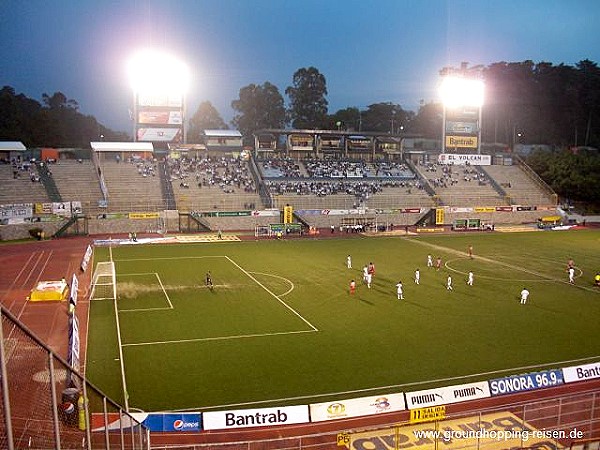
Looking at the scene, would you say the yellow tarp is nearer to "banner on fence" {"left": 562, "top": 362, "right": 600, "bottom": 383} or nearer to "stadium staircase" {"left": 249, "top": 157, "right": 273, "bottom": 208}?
"banner on fence" {"left": 562, "top": 362, "right": 600, "bottom": 383}

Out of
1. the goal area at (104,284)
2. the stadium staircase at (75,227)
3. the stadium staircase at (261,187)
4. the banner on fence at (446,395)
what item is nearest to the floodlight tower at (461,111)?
the stadium staircase at (261,187)

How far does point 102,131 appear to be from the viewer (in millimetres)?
116938

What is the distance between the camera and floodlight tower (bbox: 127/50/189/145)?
63594 mm

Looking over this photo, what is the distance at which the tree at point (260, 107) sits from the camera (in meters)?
115

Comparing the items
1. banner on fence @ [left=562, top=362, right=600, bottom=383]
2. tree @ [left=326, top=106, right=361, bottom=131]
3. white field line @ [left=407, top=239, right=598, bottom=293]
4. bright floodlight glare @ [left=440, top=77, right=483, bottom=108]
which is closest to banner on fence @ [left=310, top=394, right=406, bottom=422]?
banner on fence @ [left=562, top=362, right=600, bottom=383]

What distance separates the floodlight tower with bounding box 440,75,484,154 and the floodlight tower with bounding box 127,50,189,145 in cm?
3493

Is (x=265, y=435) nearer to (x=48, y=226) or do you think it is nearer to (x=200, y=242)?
(x=200, y=242)

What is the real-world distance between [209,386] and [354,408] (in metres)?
4.94

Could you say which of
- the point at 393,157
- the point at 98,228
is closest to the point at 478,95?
the point at 393,157

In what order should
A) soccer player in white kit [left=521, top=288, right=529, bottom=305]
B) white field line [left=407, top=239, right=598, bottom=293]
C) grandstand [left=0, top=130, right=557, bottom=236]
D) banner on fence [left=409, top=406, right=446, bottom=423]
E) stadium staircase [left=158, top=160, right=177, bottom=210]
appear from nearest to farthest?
banner on fence [left=409, top=406, right=446, bottom=423], soccer player in white kit [left=521, top=288, right=529, bottom=305], white field line [left=407, top=239, right=598, bottom=293], grandstand [left=0, top=130, right=557, bottom=236], stadium staircase [left=158, top=160, right=177, bottom=210]

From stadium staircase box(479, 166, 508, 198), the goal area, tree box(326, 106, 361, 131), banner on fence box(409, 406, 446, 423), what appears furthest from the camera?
tree box(326, 106, 361, 131)

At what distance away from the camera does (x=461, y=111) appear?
74375 mm

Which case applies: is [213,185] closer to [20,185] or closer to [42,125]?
[20,185]

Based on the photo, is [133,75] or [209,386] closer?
[209,386]
